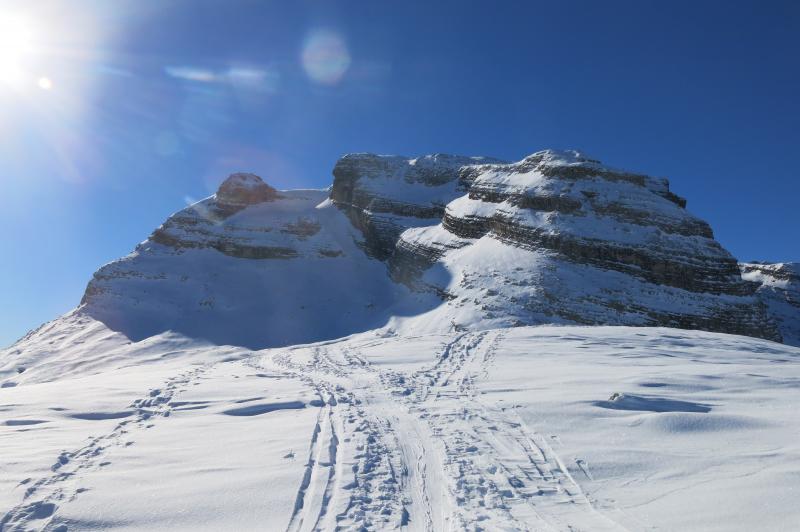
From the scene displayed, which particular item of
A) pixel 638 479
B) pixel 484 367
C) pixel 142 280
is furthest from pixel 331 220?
pixel 638 479

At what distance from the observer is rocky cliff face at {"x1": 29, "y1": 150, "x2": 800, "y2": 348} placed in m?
38.0

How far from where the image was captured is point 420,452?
26.9 feet

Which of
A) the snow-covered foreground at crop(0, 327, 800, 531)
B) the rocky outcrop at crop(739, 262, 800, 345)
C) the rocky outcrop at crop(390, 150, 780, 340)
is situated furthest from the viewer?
the rocky outcrop at crop(739, 262, 800, 345)

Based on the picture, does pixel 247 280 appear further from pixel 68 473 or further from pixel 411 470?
pixel 411 470

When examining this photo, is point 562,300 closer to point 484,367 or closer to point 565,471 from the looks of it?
point 484,367

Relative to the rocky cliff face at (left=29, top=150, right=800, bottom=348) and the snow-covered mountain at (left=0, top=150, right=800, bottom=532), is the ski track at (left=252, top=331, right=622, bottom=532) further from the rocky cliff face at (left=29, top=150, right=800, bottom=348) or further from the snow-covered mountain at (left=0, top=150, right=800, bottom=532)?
the rocky cliff face at (left=29, top=150, right=800, bottom=348)

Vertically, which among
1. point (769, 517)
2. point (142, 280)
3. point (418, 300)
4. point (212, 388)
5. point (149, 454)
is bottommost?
point (769, 517)

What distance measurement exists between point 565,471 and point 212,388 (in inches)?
398

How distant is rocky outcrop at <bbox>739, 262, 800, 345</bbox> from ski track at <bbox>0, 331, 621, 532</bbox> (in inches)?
2663

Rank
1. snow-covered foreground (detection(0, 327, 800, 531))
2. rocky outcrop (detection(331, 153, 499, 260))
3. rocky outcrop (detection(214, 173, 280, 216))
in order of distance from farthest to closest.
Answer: rocky outcrop (detection(214, 173, 280, 216))
rocky outcrop (detection(331, 153, 499, 260))
snow-covered foreground (detection(0, 327, 800, 531))

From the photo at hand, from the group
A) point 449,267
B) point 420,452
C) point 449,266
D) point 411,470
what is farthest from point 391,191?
point 411,470

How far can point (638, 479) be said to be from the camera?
21.8 feet

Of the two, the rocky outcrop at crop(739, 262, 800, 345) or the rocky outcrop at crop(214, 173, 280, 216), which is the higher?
the rocky outcrop at crop(214, 173, 280, 216)

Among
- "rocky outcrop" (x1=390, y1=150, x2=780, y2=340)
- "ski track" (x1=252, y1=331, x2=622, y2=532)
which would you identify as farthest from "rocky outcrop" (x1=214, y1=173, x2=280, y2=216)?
"ski track" (x1=252, y1=331, x2=622, y2=532)
